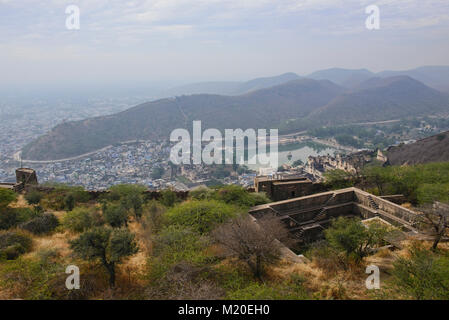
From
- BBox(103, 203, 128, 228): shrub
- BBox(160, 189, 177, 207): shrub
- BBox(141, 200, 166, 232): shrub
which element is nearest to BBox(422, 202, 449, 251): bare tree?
BBox(141, 200, 166, 232): shrub

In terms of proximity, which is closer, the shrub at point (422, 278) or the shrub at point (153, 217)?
the shrub at point (422, 278)

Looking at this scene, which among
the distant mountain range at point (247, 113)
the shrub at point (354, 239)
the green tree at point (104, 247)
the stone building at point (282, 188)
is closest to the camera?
the green tree at point (104, 247)

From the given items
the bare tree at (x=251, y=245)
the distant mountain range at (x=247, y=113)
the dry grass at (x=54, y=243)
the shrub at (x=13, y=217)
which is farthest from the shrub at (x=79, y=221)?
the distant mountain range at (x=247, y=113)

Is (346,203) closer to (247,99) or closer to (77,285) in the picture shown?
(77,285)

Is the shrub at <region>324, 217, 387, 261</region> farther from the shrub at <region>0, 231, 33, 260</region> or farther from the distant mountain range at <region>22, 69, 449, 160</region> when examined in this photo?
the distant mountain range at <region>22, 69, 449, 160</region>

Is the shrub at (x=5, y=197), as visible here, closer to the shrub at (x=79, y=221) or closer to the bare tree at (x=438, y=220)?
the shrub at (x=79, y=221)

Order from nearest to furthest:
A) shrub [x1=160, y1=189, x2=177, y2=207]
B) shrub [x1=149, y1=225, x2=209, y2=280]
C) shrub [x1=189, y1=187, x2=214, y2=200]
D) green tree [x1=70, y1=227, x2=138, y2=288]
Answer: green tree [x1=70, y1=227, x2=138, y2=288]
shrub [x1=149, y1=225, x2=209, y2=280]
shrub [x1=189, y1=187, x2=214, y2=200]
shrub [x1=160, y1=189, x2=177, y2=207]

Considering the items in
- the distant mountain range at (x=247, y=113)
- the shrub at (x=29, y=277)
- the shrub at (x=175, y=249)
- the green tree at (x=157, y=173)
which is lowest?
the green tree at (x=157, y=173)
